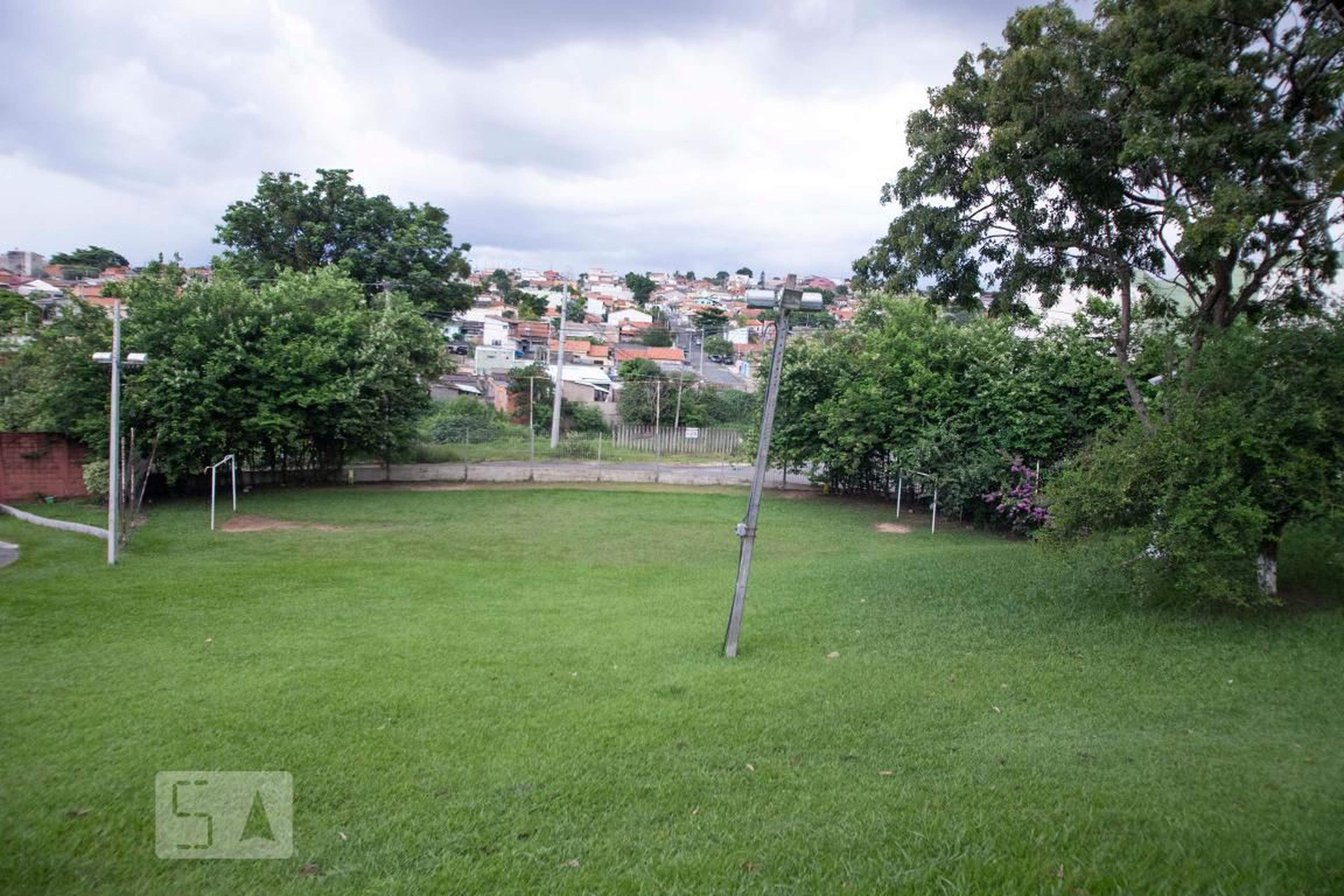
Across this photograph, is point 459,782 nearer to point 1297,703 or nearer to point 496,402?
point 1297,703

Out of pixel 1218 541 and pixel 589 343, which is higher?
pixel 589 343

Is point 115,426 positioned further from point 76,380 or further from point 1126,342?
point 1126,342

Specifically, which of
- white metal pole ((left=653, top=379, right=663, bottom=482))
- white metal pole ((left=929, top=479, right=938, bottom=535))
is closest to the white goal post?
white metal pole ((left=653, top=379, right=663, bottom=482))

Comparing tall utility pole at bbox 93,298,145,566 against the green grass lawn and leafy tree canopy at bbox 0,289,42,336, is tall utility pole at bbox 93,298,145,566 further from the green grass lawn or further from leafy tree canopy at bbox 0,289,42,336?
leafy tree canopy at bbox 0,289,42,336

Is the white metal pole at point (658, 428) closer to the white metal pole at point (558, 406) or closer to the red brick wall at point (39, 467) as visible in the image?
the white metal pole at point (558, 406)

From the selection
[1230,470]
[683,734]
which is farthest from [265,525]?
[1230,470]

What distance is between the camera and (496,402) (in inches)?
1353

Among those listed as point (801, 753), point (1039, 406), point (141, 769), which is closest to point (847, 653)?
point (801, 753)

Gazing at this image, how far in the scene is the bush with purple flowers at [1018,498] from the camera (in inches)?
661

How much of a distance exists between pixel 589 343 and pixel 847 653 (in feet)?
170

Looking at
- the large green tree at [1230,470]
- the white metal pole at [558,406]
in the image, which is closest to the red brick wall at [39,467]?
the white metal pole at [558,406]

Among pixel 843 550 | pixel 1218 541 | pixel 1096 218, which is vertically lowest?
pixel 843 550

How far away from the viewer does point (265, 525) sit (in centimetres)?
1914

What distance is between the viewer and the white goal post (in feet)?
60.7
